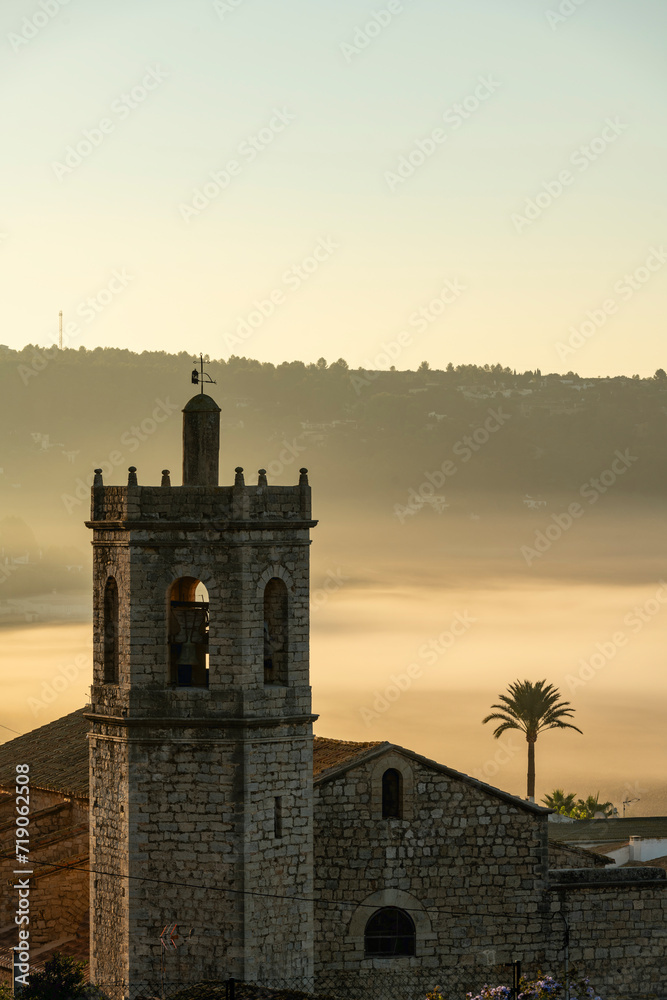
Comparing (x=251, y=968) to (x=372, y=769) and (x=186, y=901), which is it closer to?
(x=186, y=901)

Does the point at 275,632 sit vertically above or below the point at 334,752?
above

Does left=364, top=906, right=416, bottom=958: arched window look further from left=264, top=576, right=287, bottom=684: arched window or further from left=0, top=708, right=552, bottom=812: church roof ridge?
left=264, top=576, right=287, bottom=684: arched window

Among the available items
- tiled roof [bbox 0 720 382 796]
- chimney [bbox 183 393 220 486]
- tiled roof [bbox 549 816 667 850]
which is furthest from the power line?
tiled roof [bbox 549 816 667 850]

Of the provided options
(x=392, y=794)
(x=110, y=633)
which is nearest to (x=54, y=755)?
(x=110, y=633)

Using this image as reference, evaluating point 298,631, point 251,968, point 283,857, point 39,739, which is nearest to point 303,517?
point 298,631

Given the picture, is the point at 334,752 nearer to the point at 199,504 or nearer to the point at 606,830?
the point at 199,504

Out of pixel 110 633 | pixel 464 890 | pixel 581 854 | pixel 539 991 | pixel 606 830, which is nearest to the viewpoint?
pixel 110 633

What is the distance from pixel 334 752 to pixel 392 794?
234cm

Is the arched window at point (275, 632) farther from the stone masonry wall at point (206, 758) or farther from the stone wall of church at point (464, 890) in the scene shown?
the stone wall of church at point (464, 890)

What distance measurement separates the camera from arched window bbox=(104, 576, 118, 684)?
3044 cm

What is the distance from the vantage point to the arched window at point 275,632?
30094mm

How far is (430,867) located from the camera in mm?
32656

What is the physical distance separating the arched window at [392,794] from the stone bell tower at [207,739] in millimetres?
2685

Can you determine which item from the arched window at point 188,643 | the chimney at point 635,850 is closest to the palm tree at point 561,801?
the chimney at point 635,850
